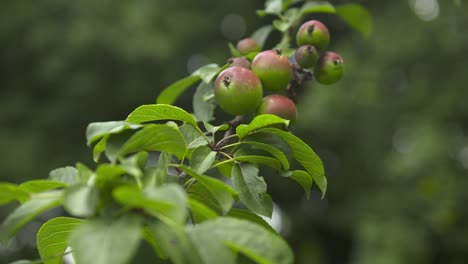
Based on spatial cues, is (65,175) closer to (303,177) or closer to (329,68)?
(303,177)

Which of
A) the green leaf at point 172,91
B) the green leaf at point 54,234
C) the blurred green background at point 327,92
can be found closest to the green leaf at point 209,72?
the green leaf at point 172,91

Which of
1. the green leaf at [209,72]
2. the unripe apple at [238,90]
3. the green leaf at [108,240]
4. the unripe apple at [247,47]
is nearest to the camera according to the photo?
the green leaf at [108,240]

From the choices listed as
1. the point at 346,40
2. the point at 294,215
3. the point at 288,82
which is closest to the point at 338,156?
the point at 294,215

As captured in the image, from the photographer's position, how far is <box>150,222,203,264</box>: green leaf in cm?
56

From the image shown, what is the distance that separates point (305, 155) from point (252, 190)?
3.9 inches

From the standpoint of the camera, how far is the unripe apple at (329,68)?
110cm

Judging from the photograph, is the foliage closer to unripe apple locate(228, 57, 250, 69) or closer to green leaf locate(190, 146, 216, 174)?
green leaf locate(190, 146, 216, 174)

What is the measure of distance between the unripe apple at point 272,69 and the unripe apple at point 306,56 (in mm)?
64

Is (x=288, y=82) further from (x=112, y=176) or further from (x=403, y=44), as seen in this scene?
(x=403, y=44)

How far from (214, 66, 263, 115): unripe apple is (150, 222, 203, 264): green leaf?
14.7 inches

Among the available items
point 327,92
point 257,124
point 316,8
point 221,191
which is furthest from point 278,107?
point 327,92

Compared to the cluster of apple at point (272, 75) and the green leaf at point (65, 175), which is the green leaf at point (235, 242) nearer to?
the green leaf at point (65, 175)

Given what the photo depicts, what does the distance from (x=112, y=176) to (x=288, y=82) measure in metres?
0.48

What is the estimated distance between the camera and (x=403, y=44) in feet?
16.3
